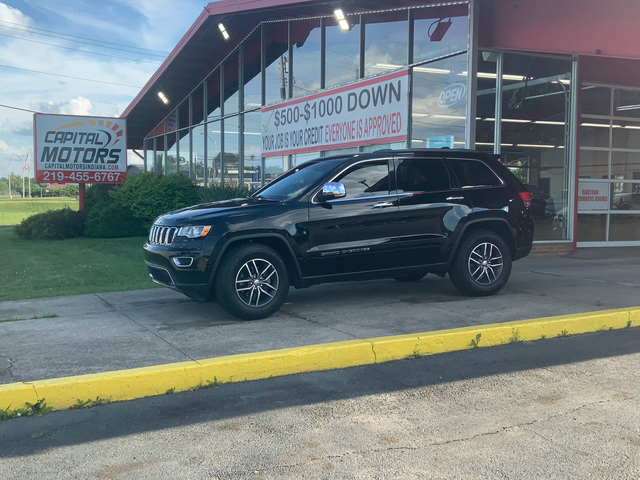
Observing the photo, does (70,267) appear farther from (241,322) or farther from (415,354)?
(415,354)

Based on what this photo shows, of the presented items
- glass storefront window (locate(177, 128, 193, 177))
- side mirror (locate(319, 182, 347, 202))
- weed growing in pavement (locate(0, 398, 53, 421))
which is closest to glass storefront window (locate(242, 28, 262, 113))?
glass storefront window (locate(177, 128, 193, 177))

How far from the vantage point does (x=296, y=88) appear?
15680mm

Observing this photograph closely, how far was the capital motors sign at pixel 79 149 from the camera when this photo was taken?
19047 mm

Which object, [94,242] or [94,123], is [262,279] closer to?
[94,242]

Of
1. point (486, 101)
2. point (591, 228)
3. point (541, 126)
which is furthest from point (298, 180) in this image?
point (591, 228)

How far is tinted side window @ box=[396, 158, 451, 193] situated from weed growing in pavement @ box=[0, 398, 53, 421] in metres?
4.49

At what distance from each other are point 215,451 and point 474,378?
7.46 feet

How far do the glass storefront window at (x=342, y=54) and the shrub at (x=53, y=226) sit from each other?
8465 mm

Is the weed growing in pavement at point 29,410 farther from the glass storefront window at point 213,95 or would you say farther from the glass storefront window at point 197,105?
the glass storefront window at point 197,105

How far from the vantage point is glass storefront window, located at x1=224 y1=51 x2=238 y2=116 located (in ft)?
61.5

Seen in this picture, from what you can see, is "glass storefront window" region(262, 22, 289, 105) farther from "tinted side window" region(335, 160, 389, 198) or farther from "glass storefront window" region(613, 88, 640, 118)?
"tinted side window" region(335, 160, 389, 198)

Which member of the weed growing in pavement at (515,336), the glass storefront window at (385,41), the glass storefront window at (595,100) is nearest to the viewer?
the weed growing in pavement at (515,336)

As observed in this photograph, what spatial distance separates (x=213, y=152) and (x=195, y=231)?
1460cm

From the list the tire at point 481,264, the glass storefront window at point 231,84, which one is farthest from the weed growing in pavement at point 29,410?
the glass storefront window at point 231,84
